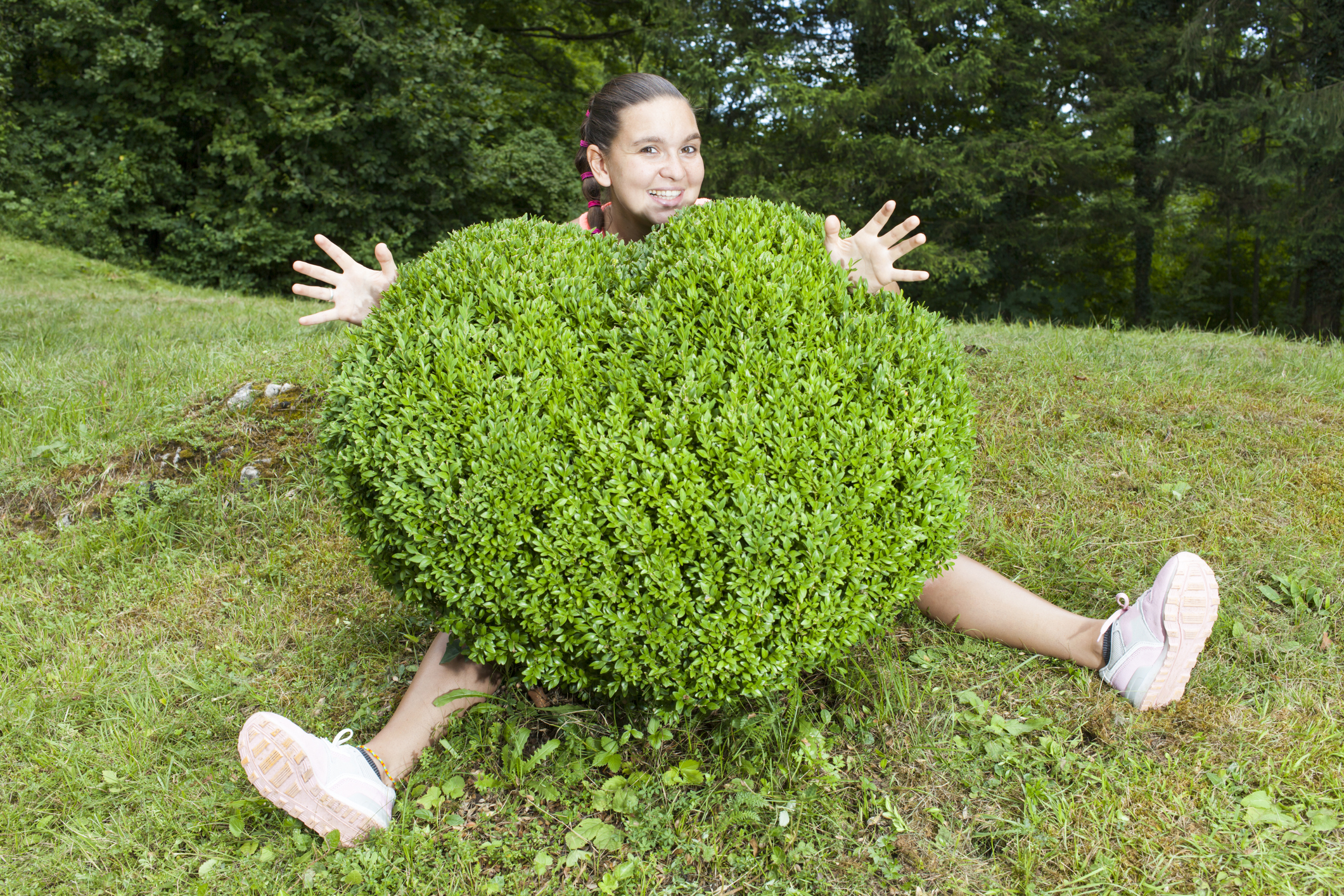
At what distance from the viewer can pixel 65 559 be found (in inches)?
153

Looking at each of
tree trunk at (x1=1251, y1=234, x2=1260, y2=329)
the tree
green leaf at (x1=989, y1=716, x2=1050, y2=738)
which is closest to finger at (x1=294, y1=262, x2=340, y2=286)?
green leaf at (x1=989, y1=716, x2=1050, y2=738)

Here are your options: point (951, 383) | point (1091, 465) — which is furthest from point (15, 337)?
point (1091, 465)

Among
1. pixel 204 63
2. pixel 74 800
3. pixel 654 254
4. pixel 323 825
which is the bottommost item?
pixel 74 800

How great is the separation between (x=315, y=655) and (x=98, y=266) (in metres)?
12.0

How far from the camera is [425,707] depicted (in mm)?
2695

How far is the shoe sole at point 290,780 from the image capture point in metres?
2.32

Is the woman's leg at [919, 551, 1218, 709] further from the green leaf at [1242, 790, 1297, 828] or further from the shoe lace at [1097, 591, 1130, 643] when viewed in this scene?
the green leaf at [1242, 790, 1297, 828]

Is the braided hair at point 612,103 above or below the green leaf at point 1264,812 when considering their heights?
above

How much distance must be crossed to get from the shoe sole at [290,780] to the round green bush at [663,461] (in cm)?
55

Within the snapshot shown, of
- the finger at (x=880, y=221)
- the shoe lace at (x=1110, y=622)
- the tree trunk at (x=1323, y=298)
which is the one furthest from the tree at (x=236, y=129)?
the tree trunk at (x=1323, y=298)

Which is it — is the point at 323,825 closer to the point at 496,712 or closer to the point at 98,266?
the point at 496,712

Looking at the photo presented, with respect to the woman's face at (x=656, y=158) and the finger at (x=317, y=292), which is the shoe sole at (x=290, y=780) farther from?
the woman's face at (x=656, y=158)

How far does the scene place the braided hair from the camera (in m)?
3.35

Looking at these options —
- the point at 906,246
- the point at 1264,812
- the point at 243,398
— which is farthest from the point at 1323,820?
the point at 243,398
